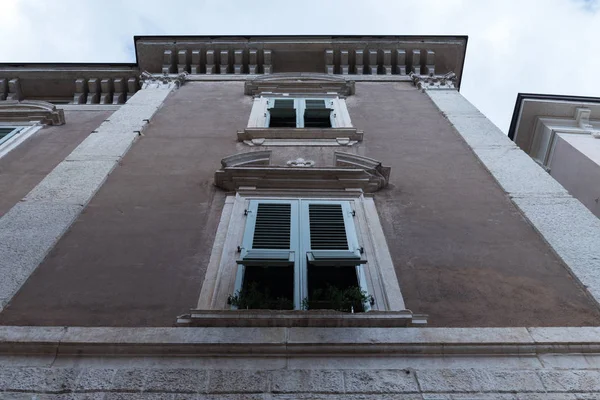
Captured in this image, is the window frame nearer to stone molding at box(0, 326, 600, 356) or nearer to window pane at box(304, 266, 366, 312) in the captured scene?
window pane at box(304, 266, 366, 312)

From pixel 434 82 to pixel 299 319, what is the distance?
368 inches

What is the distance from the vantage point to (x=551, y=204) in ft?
24.1

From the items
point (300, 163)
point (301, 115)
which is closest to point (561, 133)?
point (301, 115)

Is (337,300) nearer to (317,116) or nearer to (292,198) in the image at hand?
(292,198)

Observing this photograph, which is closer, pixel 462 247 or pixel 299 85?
pixel 462 247

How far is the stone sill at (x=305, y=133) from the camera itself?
989 cm

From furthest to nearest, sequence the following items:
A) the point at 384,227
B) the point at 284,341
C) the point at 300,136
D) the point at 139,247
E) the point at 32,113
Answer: the point at 32,113, the point at 300,136, the point at 384,227, the point at 139,247, the point at 284,341

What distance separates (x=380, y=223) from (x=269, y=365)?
9.55 ft

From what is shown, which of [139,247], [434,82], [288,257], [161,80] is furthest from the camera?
[161,80]

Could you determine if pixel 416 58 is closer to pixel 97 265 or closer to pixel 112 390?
pixel 97 265

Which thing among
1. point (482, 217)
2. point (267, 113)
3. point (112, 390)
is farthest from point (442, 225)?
point (267, 113)

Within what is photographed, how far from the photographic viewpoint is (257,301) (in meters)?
5.38

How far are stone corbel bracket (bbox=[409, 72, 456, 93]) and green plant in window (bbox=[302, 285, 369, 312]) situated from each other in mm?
8182

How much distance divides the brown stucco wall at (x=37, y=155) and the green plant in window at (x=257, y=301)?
3825 mm
